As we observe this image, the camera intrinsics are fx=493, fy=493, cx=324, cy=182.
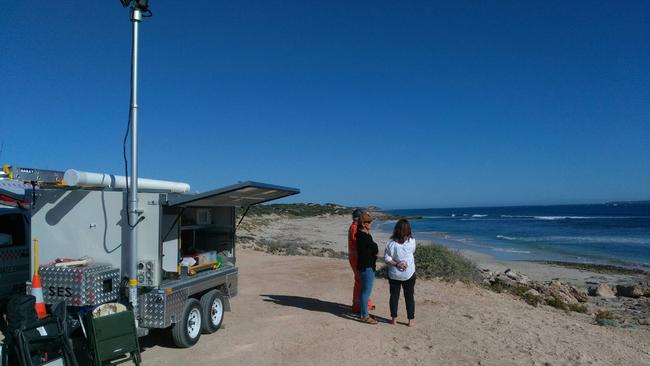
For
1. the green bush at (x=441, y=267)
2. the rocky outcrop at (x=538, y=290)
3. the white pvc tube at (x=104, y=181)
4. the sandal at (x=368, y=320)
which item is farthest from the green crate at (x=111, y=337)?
the rocky outcrop at (x=538, y=290)

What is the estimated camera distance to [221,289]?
761 cm

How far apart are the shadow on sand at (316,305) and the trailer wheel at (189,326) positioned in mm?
2629

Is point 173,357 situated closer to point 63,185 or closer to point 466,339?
point 63,185

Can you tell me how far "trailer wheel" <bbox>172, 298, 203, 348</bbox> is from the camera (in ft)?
20.7

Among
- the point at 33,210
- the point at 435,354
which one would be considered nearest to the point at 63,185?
the point at 33,210

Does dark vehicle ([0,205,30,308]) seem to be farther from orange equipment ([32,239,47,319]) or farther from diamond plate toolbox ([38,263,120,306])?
diamond plate toolbox ([38,263,120,306])

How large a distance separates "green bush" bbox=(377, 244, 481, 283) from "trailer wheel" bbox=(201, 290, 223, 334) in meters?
6.36

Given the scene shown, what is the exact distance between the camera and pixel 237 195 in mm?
6676

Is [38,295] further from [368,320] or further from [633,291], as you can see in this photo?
[633,291]

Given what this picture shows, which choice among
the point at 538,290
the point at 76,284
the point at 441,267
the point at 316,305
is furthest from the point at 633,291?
the point at 76,284

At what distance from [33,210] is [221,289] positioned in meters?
2.81

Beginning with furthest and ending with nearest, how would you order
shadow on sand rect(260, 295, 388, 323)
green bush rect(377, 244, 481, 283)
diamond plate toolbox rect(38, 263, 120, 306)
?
green bush rect(377, 244, 481, 283) → shadow on sand rect(260, 295, 388, 323) → diamond plate toolbox rect(38, 263, 120, 306)

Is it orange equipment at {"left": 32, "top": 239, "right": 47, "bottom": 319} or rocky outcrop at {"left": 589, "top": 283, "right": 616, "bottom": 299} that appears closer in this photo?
orange equipment at {"left": 32, "top": 239, "right": 47, "bottom": 319}

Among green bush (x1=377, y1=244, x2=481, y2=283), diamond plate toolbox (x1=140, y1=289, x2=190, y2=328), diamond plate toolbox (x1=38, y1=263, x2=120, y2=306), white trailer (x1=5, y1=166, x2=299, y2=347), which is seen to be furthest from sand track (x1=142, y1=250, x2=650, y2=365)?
green bush (x1=377, y1=244, x2=481, y2=283)
